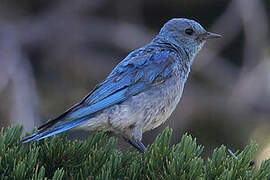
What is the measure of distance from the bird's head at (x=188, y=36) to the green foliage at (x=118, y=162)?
2054 mm

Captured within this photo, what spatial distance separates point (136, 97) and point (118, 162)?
1.49 metres

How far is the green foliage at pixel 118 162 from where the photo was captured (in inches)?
108

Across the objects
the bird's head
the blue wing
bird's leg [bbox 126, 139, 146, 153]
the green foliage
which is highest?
the bird's head

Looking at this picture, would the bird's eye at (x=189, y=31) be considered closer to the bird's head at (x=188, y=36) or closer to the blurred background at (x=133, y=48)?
the bird's head at (x=188, y=36)

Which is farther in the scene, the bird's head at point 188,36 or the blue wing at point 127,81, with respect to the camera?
the bird's head at point 188,36

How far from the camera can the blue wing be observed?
13.4 feet

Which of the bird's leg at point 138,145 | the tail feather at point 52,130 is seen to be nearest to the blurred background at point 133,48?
the bird's leg at point 138,145

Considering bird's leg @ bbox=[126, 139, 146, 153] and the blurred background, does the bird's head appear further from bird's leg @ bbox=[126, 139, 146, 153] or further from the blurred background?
the blurred background

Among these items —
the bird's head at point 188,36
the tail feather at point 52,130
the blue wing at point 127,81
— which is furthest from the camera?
the bird's head at point 188,36

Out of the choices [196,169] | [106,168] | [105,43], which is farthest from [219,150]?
[105,43]

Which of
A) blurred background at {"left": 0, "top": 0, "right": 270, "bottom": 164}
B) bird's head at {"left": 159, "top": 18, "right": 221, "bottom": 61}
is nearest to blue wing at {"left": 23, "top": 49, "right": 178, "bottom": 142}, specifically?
bird's head at {"left": 159, "top": 18, "right": 221, "bottom": 61}

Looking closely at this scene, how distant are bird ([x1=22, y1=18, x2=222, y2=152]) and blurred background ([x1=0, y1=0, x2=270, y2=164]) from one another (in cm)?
268

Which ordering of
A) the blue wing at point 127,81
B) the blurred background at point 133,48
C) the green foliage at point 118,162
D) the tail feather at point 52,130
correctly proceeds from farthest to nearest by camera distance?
the blurred background at point 133,48 < the blue wing at point 127,81 < the tail feather at point 52,130 < the green foliage at point 118,162

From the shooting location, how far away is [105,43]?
7.87 metres
